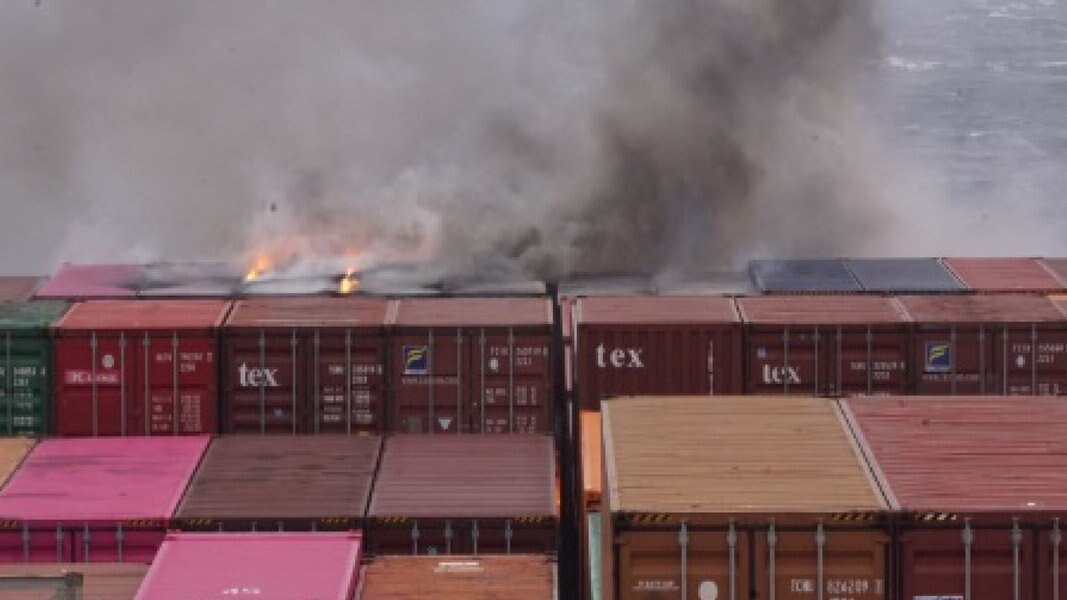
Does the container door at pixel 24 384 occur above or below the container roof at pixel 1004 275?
below

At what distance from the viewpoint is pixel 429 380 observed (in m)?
27.6

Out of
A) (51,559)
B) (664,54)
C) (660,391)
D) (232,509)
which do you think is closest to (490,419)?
(660,391)

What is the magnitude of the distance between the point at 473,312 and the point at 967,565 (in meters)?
12.7

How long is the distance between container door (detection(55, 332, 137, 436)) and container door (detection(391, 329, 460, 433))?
13.5ft

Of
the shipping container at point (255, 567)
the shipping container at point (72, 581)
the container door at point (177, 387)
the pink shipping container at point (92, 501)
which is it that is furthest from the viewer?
the container door at point (177, 387)

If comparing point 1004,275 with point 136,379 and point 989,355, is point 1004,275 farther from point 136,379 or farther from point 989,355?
point 136,379

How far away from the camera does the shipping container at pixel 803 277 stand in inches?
1336

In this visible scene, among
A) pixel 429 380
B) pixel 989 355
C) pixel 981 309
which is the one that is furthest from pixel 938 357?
pixel 429 380

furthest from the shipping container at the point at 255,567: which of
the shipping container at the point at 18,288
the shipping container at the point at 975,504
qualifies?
the shipping container at the point at 18,288

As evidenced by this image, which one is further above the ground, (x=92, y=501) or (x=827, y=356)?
(x=827, y=356)

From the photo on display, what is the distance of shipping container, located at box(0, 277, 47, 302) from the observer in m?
34.2

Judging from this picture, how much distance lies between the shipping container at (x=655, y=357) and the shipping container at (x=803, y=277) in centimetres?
560

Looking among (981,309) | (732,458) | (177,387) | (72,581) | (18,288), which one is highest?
(18,288)

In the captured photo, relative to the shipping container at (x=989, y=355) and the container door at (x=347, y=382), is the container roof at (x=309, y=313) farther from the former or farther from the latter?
the shipping container at (x=989, y=355)
